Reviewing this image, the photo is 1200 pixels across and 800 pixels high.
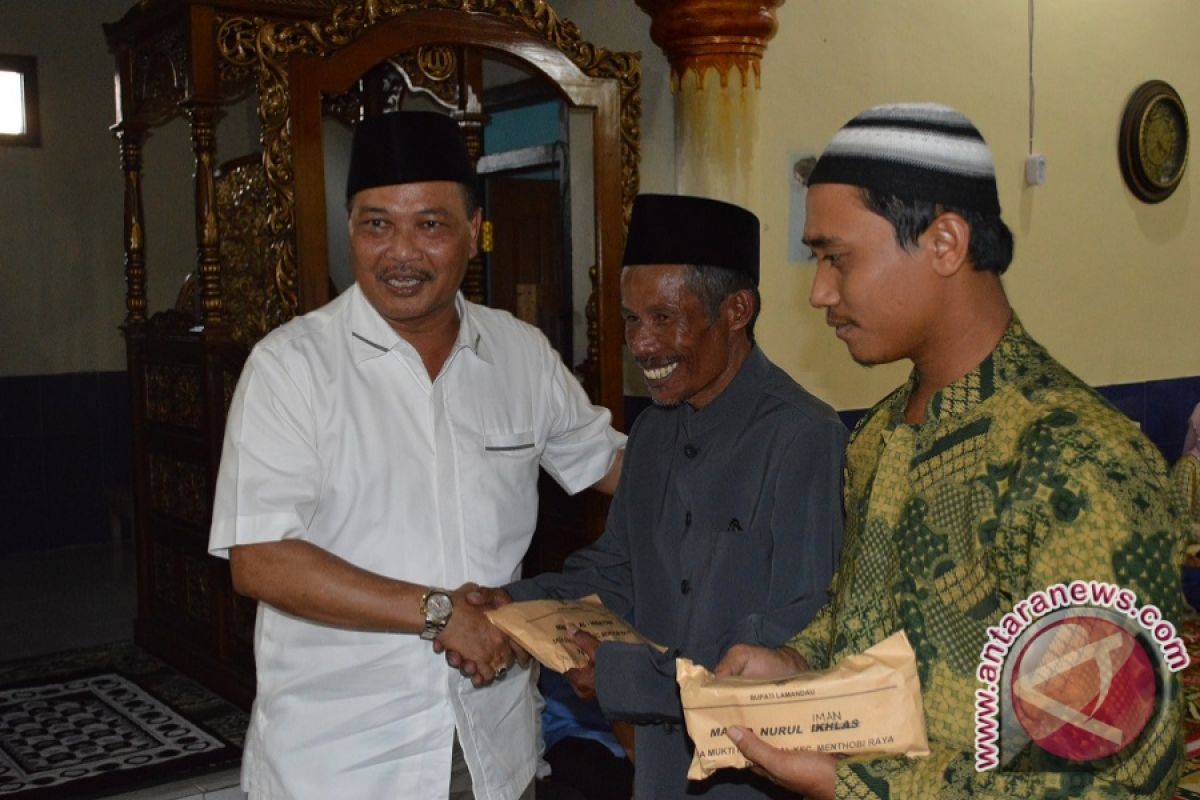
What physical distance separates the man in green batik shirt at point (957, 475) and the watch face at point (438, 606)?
0.82 metres

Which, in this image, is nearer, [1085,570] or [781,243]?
[1085,570]

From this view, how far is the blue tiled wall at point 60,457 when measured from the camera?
746cm

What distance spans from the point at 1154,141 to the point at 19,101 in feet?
20.7

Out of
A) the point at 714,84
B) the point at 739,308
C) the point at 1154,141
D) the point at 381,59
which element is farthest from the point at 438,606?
the point at 1154,141

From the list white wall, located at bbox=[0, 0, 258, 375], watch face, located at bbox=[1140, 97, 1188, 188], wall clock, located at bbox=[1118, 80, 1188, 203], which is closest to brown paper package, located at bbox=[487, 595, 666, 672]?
wall clock, located at bbox=[1118, 80, 1188, 203]

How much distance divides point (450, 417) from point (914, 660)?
3.85 ft

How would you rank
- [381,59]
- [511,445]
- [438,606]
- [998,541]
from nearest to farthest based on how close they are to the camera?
1. [998,541]
2. [438,606]
3. [511,445]
4. [381,59]

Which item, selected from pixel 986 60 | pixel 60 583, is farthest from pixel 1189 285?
pixel 60 583

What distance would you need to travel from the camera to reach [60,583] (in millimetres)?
6609

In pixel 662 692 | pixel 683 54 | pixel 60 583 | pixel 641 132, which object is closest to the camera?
pixel 662 692

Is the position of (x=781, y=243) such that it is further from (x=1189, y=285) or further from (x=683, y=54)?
(x=1189, y=285)

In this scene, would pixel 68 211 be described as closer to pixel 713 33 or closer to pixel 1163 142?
pixel 713 33

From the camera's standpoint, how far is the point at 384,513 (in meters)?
2.15

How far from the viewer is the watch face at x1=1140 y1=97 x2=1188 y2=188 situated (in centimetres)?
538
